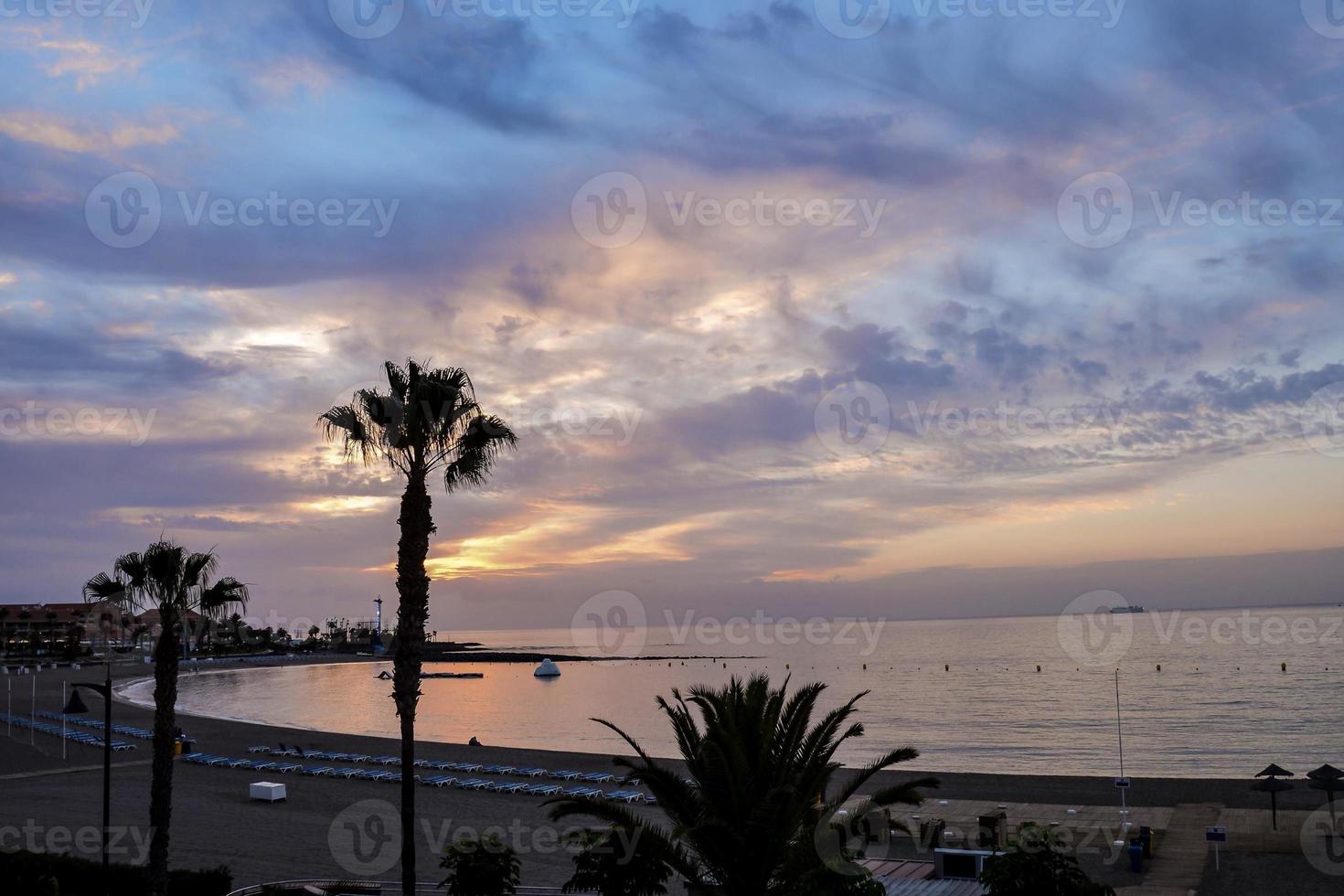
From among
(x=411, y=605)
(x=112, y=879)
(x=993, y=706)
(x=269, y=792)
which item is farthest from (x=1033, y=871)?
(x=993, y=706)

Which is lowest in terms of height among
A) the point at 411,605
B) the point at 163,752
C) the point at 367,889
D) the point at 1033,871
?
the point at 367,889

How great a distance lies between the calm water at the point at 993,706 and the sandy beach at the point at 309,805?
49.0 feet

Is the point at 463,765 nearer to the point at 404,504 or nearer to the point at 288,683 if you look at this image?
the point at 404,504

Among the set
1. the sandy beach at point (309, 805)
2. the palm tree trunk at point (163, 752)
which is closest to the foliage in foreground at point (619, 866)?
the palm tree trunk at point (163, 752)

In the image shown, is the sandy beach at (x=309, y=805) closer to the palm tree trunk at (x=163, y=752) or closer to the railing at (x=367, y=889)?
the railing at (x=367, y=889)

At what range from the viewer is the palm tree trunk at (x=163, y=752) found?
1822 cm

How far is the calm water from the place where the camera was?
6047 cm

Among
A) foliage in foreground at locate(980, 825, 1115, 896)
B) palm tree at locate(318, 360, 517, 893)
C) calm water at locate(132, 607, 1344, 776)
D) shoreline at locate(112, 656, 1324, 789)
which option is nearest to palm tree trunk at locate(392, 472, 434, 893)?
palm tree at locate(318, 360, 517, 893)

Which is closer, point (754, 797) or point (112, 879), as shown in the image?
point (754, 797)

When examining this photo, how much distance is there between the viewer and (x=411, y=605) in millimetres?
17266

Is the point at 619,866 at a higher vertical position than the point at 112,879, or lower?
higher

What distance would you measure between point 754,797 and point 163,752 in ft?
39.6

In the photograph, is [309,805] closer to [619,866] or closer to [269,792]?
[269,792]

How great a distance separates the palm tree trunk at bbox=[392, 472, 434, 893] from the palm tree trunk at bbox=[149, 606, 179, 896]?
4.71 m
